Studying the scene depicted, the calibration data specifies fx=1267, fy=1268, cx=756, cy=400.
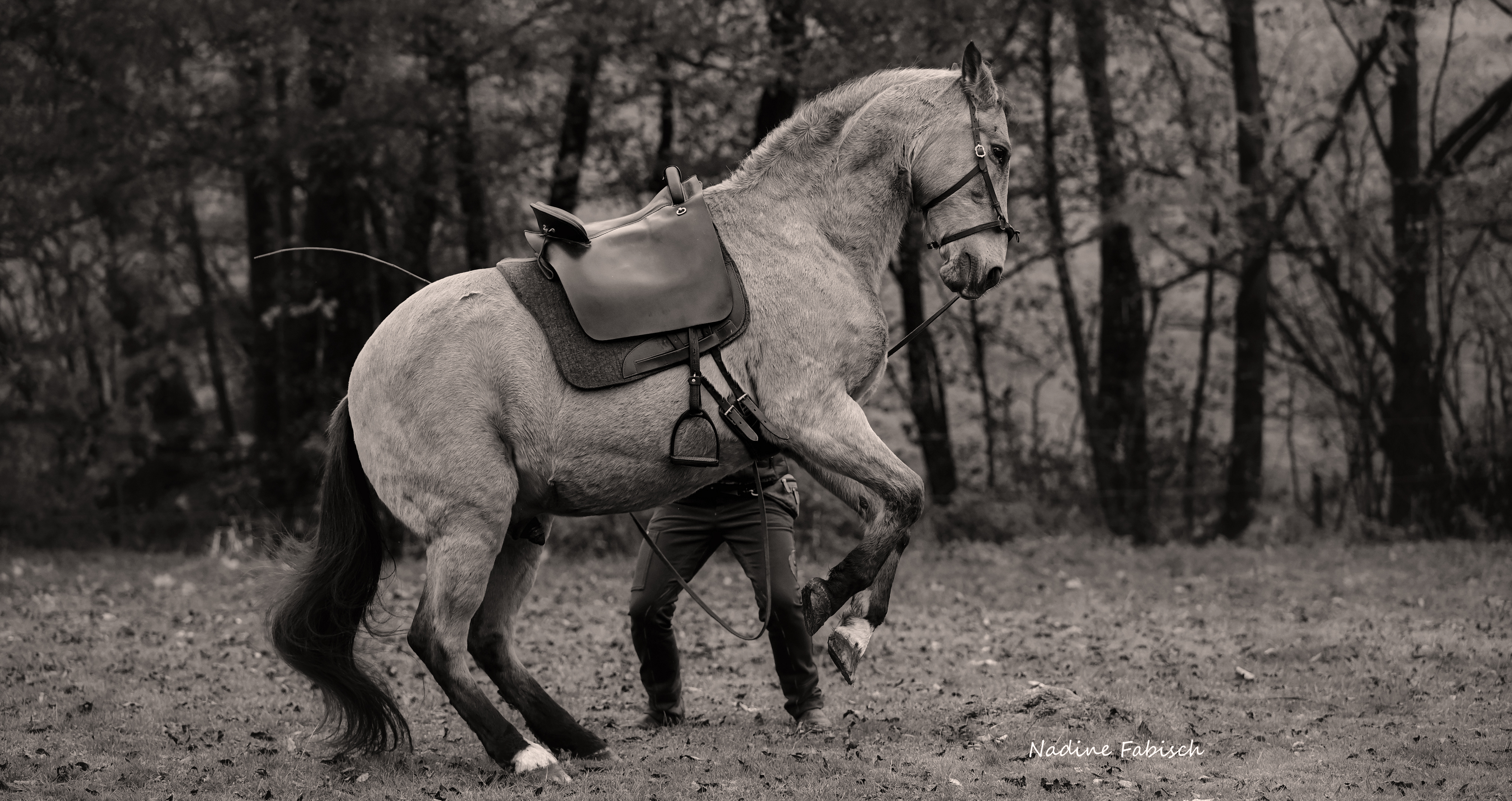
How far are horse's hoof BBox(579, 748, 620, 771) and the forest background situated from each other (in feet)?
28.7

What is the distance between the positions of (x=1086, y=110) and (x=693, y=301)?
1192cm

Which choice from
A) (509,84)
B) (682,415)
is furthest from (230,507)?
(682,415)

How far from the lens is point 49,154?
13.5 m

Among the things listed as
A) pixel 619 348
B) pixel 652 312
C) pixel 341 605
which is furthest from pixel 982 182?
pixel 341 605

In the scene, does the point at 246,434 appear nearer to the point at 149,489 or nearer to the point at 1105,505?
the point at 149,489

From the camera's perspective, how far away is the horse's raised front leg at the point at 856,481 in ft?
14.9

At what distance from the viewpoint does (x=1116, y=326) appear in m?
15.6

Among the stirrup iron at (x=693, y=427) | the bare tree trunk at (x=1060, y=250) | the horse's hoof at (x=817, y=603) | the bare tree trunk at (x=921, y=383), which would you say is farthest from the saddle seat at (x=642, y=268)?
the bare tree trunk at (x=1060, y=250)

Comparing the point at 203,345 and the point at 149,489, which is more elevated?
the point at 203,345

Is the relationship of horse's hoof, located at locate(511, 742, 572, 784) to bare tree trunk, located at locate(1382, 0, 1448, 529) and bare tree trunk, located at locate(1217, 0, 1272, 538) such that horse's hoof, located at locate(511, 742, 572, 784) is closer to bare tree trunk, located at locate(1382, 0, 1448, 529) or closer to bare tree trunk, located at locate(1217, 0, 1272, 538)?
bare tree trunk, located at locate(1217, 0, 1272, 538)

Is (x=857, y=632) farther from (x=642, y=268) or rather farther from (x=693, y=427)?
(x=642, y=268)

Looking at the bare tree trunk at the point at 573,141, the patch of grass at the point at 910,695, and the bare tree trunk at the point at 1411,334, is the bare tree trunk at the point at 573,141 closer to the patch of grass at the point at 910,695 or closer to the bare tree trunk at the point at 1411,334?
the patch of grass at the point at 910,695

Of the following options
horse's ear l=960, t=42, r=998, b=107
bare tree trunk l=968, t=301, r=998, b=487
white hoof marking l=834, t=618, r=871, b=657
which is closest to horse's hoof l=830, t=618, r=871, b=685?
white hoof marking l=834, t=618, r=871, b=657

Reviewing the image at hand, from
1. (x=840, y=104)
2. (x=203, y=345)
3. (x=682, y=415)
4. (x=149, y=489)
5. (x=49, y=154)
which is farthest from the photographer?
(x=203, y=345)
